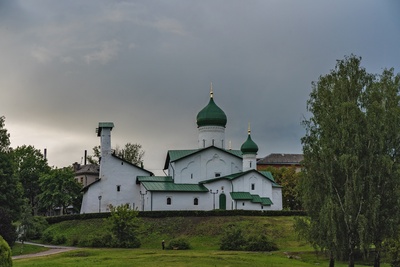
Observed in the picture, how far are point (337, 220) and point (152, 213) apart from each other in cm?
3014

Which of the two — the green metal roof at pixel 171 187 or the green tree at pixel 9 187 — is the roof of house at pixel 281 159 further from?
the green tree at pixel 9 187

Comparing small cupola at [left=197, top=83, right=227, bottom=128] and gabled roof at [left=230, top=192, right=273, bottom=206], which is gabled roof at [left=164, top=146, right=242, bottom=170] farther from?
gabled roof at [left=230, top=192, right=273, bottom=206]

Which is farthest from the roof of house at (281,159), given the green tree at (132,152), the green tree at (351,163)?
the green tree at (351,163)

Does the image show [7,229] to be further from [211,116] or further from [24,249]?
[211,116]

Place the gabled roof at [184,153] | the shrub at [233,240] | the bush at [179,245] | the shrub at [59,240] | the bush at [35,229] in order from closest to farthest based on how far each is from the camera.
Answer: the bush at [179,245] < the shrub at [233,240] < the shrub at [59,240] < the bush at [35,229] < the gabled roof at [184,153]

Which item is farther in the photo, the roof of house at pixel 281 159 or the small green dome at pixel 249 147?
the roof of house at pixel 281 159

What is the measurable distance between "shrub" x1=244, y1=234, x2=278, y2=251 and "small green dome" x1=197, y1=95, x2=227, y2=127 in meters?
25.1

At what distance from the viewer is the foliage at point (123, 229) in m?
50.9

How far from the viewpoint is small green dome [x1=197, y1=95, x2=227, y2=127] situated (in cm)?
7338

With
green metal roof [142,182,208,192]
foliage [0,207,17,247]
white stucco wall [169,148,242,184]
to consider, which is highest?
white stucco wall [169,148,242,184]

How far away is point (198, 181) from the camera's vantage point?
72.2 m

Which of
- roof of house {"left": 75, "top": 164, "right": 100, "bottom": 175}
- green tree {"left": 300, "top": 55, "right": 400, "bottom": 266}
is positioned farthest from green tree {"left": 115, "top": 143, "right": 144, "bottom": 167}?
green tree {"left": 300, "top": 55, "right": 400, "bottom": 266}

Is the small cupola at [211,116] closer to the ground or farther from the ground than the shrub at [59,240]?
farther from the ground

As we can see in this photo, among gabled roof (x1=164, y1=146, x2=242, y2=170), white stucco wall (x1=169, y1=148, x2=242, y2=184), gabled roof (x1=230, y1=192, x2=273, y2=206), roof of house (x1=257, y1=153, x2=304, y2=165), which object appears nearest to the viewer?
gabled roof (x1=230, y1=192, x2=273, y2=206)
